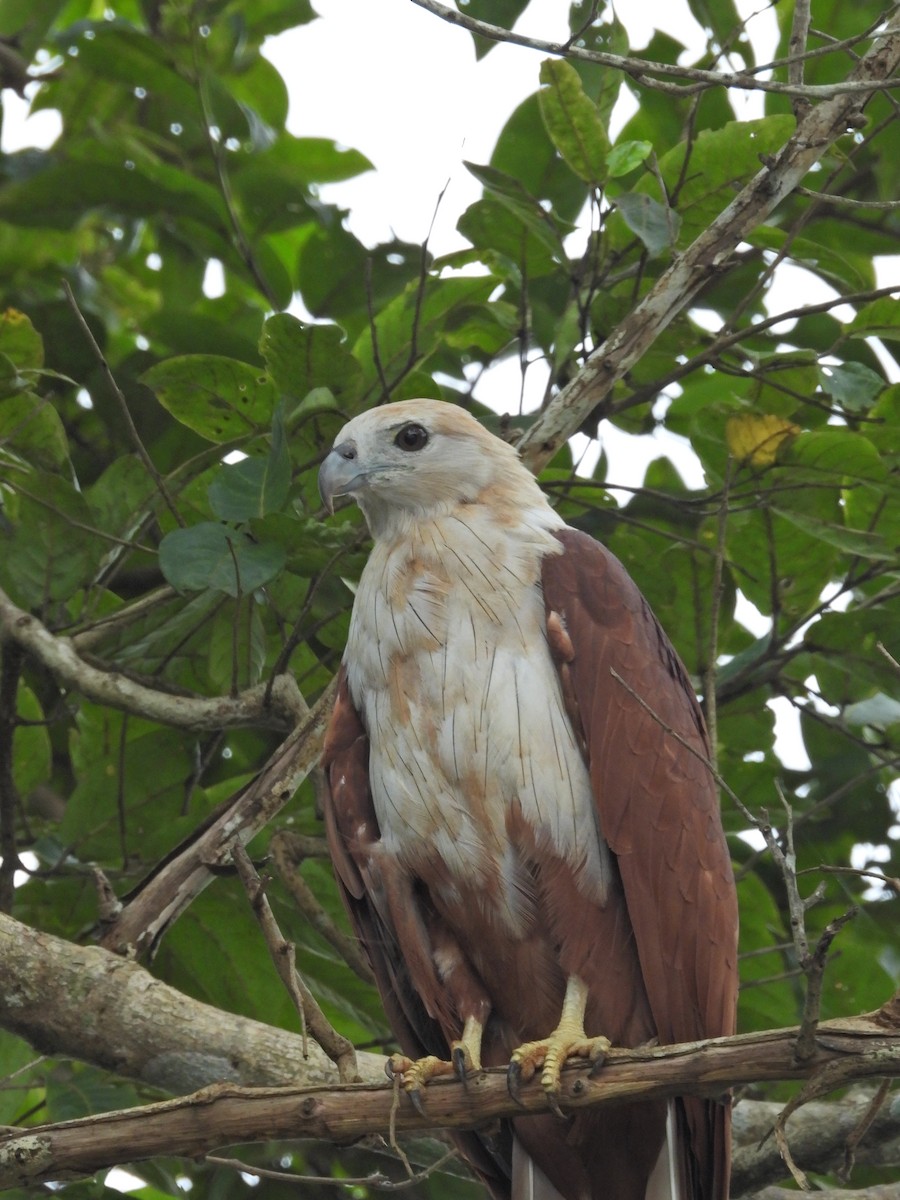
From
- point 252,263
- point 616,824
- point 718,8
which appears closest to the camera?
point 616,824

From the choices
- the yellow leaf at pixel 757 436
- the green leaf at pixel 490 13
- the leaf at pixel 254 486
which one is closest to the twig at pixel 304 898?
the leaf at pixel 254 486

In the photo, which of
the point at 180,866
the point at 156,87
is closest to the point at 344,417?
the point at 180,866

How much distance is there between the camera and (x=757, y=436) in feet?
13.4

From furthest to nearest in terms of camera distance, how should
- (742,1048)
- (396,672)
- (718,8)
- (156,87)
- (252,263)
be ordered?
(156,87)
(252,263)
(718,8)
(396,672)
(742,1048)

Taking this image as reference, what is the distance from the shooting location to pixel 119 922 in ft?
11.6

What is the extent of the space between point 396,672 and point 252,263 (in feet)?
6.12

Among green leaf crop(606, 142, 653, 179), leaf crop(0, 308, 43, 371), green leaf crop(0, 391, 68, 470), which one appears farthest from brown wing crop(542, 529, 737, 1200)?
leaf crop(0, 308, 43, 371)

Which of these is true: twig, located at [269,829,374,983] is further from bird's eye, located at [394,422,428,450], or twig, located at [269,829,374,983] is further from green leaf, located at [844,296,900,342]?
green leaf, located at [844,296,900,342]

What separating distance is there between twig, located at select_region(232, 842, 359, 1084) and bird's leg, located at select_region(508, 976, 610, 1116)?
356mm

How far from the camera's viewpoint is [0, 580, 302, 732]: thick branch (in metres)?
3.79

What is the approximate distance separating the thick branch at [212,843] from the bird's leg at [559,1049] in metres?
0.89

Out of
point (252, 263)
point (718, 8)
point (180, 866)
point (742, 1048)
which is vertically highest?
point (718, 8)

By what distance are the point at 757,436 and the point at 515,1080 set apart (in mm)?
1990

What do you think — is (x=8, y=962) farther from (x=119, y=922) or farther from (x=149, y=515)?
(x=149, y=515)
